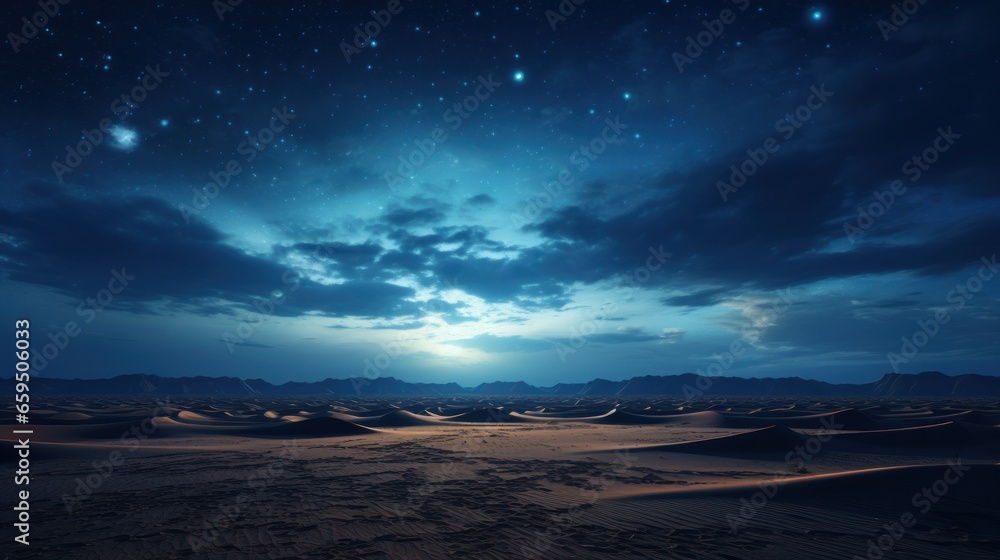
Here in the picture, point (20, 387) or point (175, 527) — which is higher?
point (20, 387)

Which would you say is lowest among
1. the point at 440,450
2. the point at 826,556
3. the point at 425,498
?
the point at 440,450

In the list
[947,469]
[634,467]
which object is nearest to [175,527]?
[634,467]

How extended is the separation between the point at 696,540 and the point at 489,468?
10291 mm

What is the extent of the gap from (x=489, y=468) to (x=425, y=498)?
5.76m

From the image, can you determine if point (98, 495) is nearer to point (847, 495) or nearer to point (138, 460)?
point (138, 460)

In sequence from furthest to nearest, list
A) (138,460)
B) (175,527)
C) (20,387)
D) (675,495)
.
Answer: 1. (138,460)
2. (675,495)
3. (20,387)
4. (175,527)

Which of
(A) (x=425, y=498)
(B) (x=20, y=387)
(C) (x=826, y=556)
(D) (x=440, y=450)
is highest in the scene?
(B) (x=20, y=387)

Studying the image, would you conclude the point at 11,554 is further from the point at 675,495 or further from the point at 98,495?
the point at 675,495

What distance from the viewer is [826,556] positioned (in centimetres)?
768

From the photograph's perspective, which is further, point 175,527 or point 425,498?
point 425,498

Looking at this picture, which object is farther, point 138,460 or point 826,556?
point 138,460

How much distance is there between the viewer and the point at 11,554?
7863 mm

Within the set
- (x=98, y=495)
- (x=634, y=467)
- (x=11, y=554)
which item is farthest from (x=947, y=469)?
(x=98, y=495)

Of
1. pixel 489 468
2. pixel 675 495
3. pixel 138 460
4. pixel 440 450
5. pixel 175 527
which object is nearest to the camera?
pixel 175 527
